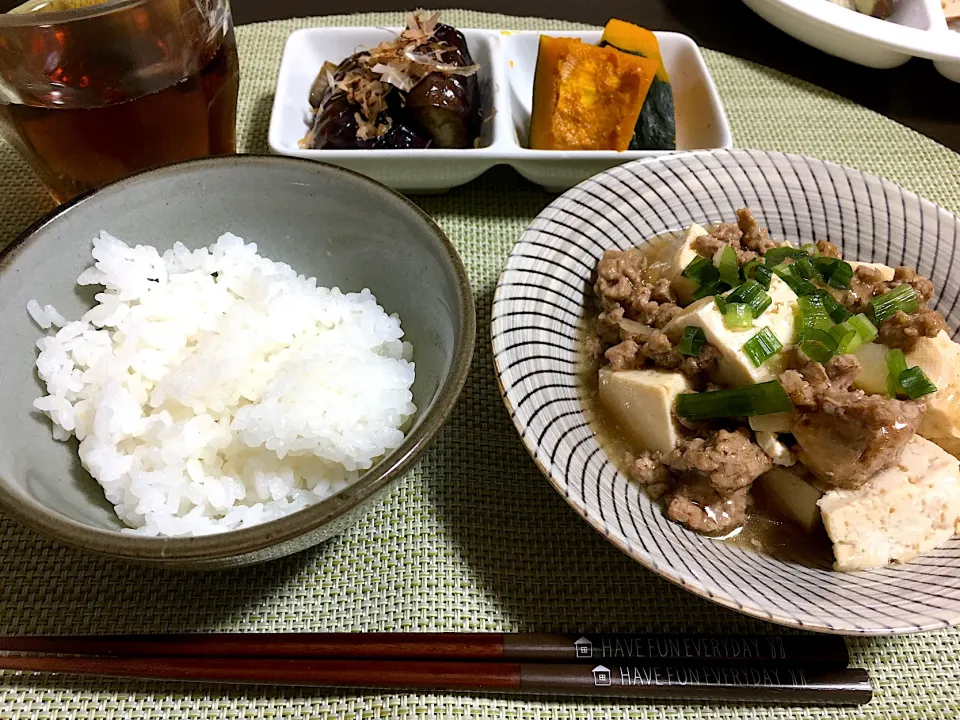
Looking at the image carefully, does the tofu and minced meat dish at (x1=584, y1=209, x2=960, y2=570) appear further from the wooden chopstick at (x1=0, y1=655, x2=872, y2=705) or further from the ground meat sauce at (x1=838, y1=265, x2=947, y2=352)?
the wooden chopstick at (x1=0, y1=655, x2=872, y2=705)

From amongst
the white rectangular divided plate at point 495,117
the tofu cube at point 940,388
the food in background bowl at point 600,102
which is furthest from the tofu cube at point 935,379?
the food in background bowl at point 600,102

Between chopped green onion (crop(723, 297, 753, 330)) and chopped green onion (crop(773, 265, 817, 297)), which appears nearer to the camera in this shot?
chopped green onion (crop(723, 297, 753, 330))

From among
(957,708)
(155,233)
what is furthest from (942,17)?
(155,233)

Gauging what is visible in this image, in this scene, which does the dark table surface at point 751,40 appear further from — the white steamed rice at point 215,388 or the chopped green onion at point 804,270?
the white steamed rice at point 215,388

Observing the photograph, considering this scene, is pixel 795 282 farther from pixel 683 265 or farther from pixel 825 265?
pixel 683 265

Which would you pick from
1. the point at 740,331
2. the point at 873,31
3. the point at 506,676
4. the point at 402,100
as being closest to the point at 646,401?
the point at 740,331

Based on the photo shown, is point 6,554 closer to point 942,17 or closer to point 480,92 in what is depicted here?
point 480,92

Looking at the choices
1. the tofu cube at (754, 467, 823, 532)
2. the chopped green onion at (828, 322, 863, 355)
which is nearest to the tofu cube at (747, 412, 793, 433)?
the tofu cube at (754, 467, 823, 532)
